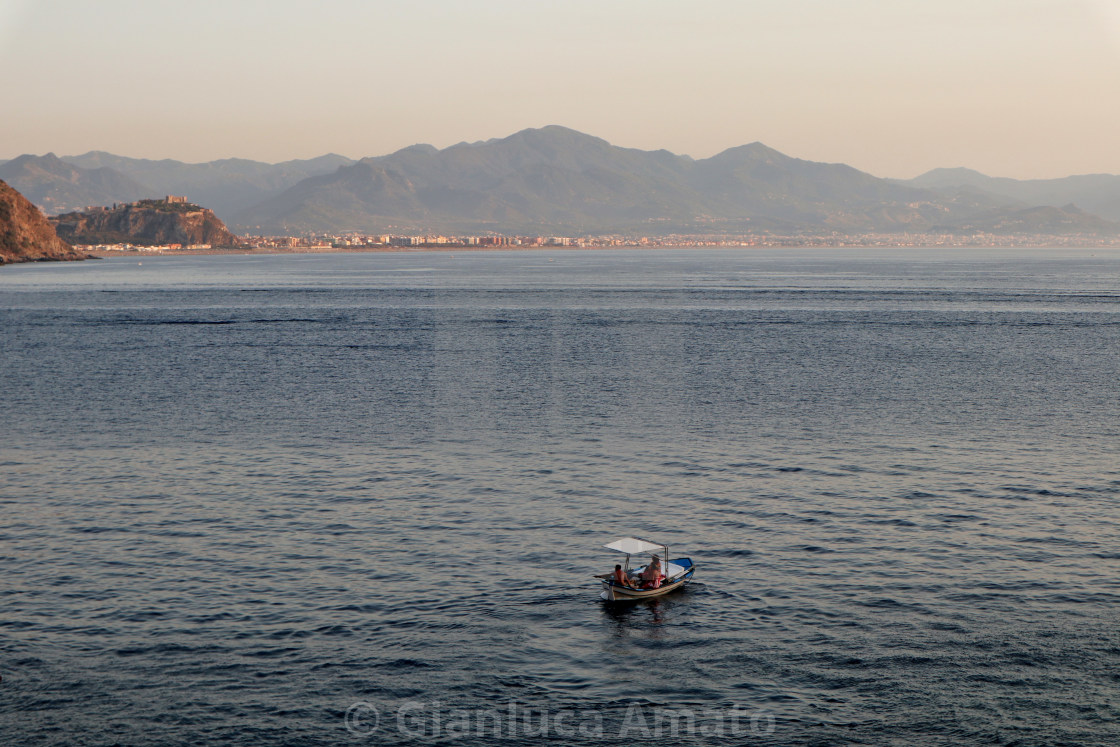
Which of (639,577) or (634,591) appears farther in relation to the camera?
(639,577)

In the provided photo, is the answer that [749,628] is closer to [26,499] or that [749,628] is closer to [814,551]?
[814,551]

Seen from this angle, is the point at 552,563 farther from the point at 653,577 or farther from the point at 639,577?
the point at 653,577

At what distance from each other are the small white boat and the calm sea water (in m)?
0.68

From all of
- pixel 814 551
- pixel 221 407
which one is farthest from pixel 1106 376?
pixel 221 407

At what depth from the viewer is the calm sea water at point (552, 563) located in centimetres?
3356

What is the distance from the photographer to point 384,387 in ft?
341

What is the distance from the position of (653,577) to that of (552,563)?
20.1ft

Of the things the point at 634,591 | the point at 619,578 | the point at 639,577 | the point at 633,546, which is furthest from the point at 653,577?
the point at 633,546

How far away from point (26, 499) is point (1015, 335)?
459 ft

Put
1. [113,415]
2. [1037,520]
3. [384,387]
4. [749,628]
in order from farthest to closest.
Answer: [384,387]
[113,415]
[1037,520]
[749,628]

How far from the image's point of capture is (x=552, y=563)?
47594 millimetres

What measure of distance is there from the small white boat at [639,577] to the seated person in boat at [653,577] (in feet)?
0.29

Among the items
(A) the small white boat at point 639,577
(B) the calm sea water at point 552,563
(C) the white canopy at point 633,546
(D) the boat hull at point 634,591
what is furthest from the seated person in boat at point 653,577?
(B) the calm sea water at point 552,563

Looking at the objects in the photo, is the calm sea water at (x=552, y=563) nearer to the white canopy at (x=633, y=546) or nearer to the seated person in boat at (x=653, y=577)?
the seated person in boat at (x=653, y=577)
